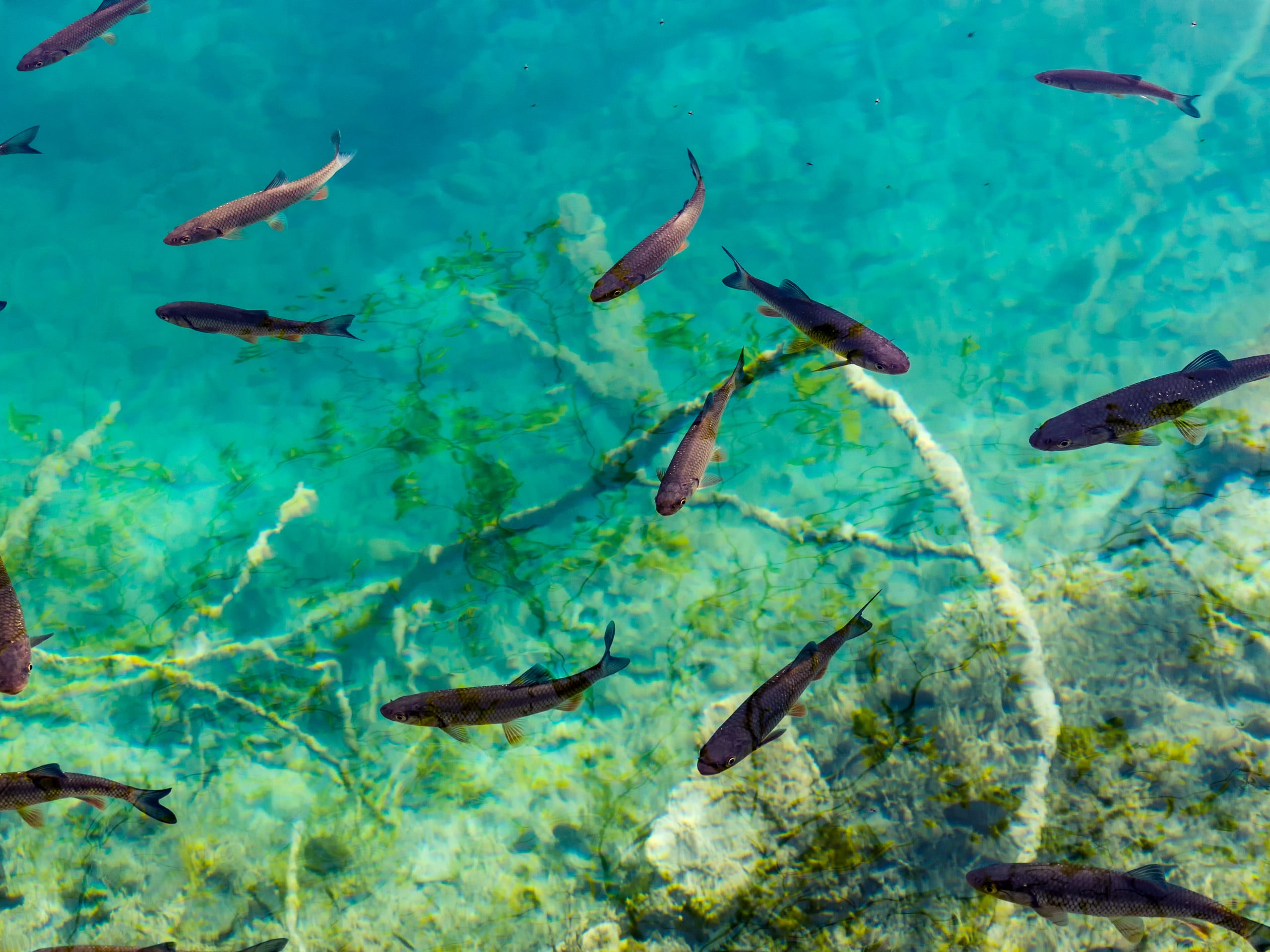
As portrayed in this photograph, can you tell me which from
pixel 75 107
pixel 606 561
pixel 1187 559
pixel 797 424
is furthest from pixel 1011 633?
pixel 75 107

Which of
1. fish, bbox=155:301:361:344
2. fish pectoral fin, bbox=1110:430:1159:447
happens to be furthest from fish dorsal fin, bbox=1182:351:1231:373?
fish, bbox=155:301:361:344

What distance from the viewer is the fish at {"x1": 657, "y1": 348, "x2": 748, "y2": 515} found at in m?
3.59

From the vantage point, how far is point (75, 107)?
7090 millimetres

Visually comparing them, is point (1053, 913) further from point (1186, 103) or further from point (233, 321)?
point (1186, 103)

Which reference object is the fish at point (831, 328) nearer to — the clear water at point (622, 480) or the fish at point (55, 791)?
the clear water at point (622, 480)

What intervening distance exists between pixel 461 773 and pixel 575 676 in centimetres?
169

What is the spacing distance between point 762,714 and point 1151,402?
2527 mm

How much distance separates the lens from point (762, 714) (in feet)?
10.6

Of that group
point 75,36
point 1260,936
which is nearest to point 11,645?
point 75,36

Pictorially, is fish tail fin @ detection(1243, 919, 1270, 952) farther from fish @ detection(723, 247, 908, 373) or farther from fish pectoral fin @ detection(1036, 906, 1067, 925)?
fish @ detection(723, 247, 908, 373)

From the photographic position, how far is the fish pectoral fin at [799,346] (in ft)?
18.1

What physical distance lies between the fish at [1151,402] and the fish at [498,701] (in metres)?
2.62

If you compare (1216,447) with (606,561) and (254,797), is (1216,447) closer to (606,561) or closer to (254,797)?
(606,561)

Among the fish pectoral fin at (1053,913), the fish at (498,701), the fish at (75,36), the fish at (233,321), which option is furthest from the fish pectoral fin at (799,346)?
the fish at (75,36)
